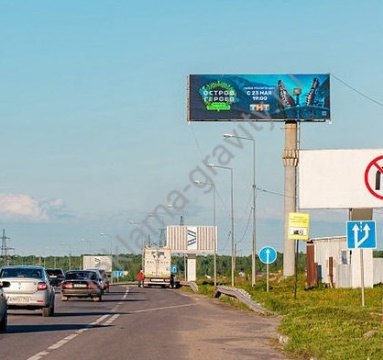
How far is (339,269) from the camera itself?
2067 inches

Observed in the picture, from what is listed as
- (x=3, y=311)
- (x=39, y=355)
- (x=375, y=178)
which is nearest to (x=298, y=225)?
(x=3, y=311)

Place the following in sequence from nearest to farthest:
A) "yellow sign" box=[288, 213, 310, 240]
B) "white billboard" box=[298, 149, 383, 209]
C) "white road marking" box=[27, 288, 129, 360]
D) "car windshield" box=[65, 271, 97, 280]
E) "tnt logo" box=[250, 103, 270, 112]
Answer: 1. "white road marking" box=[27, 288, 129, 360]
2. "white billboard" box=[298, 149, 383, 209]
3. "yellow sign" box=[288, 213, 310, 240]
4. "car windshield" box=[65, 271, 97, 280]
5. "tnt logo" box=[250, 103, 270, 112]

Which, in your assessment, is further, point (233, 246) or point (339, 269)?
point (233, 246)

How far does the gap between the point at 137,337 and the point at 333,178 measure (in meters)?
5.61

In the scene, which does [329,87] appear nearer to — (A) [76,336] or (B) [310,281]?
(B) [310,281]

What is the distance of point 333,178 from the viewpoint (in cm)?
2253

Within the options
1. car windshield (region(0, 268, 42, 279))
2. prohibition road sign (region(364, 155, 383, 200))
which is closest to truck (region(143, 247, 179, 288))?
car windshield (region(0, 268, 42, 279))

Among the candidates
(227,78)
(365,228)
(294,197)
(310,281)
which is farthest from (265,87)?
(365,228)

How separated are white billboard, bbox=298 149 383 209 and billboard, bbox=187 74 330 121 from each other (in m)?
45.2

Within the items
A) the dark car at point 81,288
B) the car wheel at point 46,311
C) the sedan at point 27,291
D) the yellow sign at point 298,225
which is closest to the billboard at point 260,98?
the dark car at point 81,288

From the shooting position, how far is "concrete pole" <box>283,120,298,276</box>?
68.0 metres

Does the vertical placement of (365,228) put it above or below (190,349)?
above

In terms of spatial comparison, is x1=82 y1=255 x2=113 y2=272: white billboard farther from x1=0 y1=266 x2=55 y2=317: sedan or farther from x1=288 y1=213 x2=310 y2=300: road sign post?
x1=0 y1=266 x2=55 y2=317: sedan

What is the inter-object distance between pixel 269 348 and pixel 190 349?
1.72 meters
